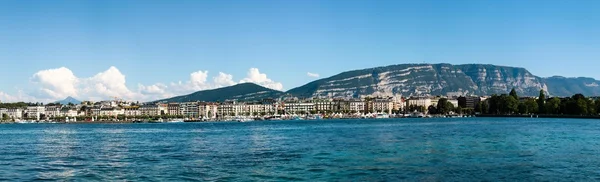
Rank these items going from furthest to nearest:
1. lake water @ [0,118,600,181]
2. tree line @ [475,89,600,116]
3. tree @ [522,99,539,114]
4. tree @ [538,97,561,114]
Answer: tree @ [522,99,539,114], tree @ [538,97,561,114], tree line @ [475,89,600,116], lake water @ [0,118,600,181]

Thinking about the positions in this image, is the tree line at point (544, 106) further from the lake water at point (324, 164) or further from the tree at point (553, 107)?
the lake water at point (324, 164)

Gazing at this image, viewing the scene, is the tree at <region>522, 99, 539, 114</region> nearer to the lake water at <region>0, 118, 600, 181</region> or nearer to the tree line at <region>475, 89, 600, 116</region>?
the tree line at <region>475, 89, 600, 116</region>

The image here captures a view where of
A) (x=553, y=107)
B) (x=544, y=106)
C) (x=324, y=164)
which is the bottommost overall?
(x=324, y=164)

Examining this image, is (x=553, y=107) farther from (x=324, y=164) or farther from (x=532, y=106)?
(x=324, y=164)

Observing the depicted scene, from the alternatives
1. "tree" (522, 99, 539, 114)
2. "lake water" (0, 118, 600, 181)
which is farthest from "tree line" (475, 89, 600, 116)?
"lake water" (0, 118, 600, 181)

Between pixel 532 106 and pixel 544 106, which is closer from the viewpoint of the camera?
pixel 544 106

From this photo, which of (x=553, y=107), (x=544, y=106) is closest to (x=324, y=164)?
(x=553, y=107)

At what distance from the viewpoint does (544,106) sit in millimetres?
152750

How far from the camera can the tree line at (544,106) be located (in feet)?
430

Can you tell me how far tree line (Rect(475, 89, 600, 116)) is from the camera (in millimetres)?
131012

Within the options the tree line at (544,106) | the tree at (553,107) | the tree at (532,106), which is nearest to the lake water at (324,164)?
the tree line at (544,106)

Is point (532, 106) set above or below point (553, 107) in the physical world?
above

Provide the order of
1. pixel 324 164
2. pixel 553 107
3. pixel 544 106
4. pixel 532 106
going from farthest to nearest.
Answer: pixel 532 106 < pixel 544 106 < pixel 553 107 < pixel 324 164

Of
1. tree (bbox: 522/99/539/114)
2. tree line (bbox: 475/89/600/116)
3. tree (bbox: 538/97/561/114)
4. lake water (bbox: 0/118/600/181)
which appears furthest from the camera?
tree (bbox: 522/99/539/114)
